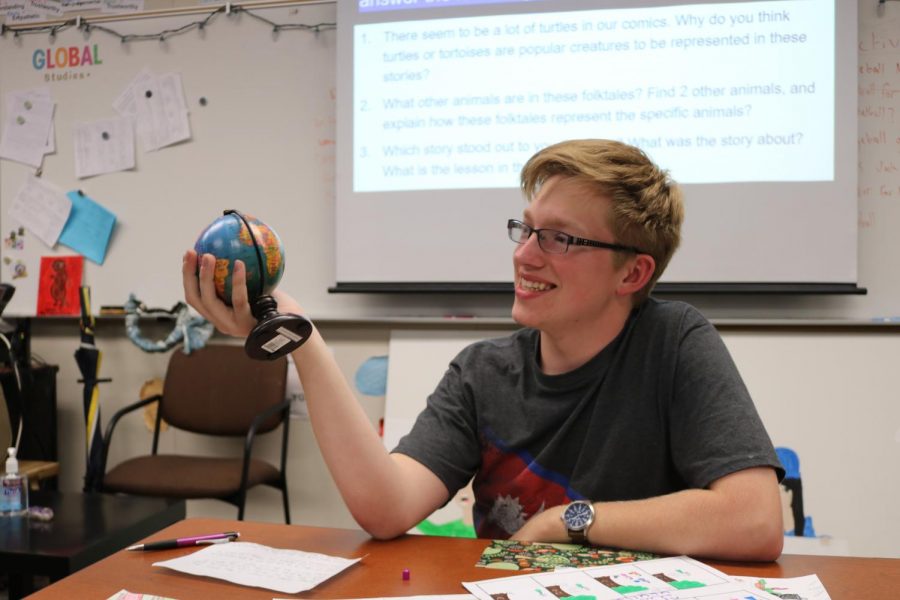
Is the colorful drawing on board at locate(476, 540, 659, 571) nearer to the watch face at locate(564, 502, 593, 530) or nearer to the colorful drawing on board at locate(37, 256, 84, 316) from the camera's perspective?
the watch face at locate(564, 502, 593, 530)

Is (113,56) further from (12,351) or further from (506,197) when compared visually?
(506,197)

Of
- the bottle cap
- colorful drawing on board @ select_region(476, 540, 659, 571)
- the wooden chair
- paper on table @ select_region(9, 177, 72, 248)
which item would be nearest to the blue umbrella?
the wooden chair

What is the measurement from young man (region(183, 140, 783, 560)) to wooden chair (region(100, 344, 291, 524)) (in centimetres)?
155

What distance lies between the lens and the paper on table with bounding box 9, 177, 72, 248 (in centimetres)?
349

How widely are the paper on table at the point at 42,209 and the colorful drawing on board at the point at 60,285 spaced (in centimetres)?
10

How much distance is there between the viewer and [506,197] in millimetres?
3023

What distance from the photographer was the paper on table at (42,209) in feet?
11.4

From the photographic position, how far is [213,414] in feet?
10.4

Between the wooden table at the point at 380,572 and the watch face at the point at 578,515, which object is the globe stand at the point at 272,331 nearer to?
the wooden table at the point at 380,572

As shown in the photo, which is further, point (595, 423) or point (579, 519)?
point (595, 423)

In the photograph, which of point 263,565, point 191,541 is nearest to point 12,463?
point 191,541

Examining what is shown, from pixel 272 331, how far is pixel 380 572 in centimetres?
36

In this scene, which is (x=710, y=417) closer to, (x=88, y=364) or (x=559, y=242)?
(x=559, y=242)

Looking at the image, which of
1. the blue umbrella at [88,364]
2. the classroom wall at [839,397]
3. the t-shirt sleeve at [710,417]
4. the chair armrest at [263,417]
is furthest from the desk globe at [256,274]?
the blue umbrella at [88,364]
